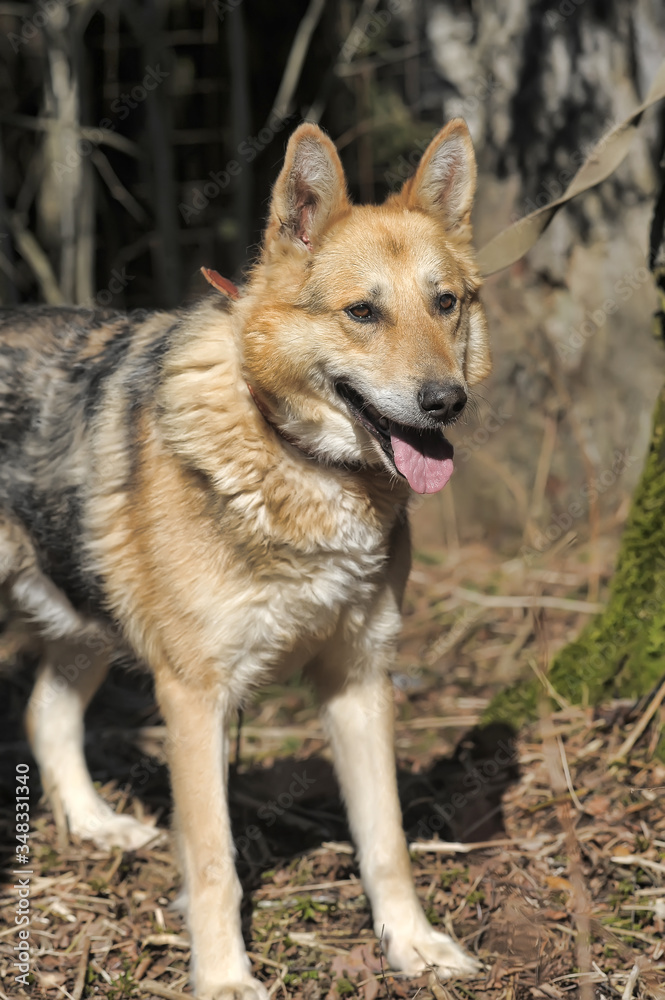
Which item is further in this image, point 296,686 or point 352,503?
point 296,686

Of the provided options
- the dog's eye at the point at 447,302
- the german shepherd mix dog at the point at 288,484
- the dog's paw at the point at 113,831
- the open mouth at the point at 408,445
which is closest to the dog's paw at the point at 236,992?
the german shepherd mix dog at the point at 288,484

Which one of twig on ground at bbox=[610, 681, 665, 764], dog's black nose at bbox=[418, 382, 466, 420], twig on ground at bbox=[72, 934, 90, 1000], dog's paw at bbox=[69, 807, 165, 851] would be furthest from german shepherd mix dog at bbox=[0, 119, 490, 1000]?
twig on ground at bbox=[610, 681, 665, 764]

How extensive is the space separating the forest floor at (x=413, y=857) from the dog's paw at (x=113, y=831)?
1.8 inches

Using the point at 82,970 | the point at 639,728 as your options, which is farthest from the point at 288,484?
the point at 639,728

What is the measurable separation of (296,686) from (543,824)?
1851mm

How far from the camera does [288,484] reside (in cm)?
302

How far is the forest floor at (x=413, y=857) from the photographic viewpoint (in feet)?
9.86

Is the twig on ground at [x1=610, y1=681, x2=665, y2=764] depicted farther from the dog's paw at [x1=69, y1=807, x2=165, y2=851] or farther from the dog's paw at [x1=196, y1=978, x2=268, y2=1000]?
the dog's paw at [x1=69, y1=807, x2=165, y2=851]

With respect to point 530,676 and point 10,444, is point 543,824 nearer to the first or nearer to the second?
point 530,676

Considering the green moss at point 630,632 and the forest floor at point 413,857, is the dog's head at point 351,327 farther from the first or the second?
the green moss at point 630,632

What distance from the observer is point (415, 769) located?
423 cm

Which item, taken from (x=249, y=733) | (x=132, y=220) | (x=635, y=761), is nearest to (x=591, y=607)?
(x=635, y=761)

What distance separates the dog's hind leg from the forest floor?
104 mm

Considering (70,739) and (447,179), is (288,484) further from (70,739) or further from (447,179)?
(70,739)
